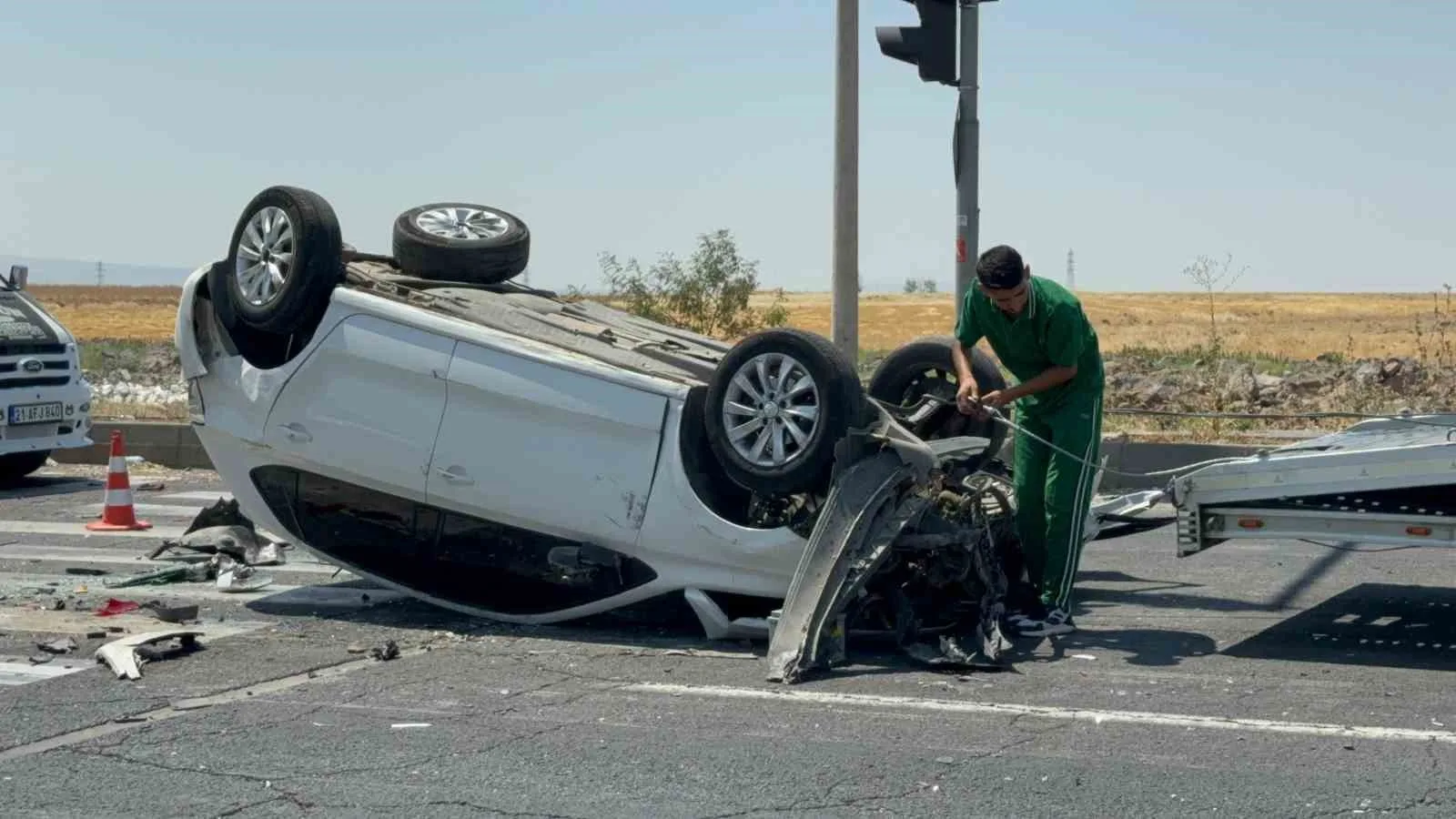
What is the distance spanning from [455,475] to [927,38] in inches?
196

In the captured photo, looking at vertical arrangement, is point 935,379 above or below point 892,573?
above

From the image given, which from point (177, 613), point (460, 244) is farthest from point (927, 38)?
point (177, 613)

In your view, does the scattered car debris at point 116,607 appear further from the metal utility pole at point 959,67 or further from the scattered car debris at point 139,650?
the metal utility pole at point 959,67

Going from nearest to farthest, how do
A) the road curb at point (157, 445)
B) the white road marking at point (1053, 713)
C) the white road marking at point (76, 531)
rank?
1. the white road marking at point (1053, 713)
2. the white road marking at point (76, 531)
3. the road curb at point (157, 445)

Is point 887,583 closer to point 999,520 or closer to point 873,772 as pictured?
point 999,520

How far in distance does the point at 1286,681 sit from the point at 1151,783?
1.54 meters

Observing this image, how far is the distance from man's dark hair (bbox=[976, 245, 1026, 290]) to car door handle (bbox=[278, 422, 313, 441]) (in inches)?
124

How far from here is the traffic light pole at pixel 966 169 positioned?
11.1 m

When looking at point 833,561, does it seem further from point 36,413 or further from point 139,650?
point 36,413

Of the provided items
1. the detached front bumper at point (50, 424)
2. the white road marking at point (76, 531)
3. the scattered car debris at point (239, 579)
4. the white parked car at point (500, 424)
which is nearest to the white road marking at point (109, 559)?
the scattered car debris at point (239, 579)

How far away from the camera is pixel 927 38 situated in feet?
35.9

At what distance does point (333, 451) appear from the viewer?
7812mm

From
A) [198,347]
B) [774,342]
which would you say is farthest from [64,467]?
Result: [774,342]

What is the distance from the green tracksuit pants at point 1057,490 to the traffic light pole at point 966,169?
12.6ft
